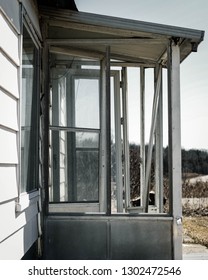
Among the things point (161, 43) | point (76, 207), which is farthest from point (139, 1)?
point (76, 207)

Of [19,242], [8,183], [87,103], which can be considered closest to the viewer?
[8,183]

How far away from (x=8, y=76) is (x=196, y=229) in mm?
6562

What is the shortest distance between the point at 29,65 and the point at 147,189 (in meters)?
2.31

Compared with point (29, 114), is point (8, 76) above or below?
above

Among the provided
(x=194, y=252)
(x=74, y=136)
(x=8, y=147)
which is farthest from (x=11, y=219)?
(x=194, y=252)

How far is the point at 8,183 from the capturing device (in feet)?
9.03

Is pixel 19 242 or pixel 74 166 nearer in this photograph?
pixel 19 242

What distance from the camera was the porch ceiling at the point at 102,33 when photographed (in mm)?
4141

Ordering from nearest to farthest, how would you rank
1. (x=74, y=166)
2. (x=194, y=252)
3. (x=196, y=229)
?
(x=74, y=166), (x=194, y=252), (x=196, y=229)

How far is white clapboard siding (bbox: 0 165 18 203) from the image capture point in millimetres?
2598

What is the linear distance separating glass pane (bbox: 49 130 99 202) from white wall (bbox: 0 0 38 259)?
113 centimetres

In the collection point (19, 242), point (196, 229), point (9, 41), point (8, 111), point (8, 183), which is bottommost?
point (196, 229)

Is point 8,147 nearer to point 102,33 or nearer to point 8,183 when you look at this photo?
point 8,183

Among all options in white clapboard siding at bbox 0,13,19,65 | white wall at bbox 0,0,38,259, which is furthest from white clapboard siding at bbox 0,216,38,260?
white clapboard siding at bbox 0,13,19,65
